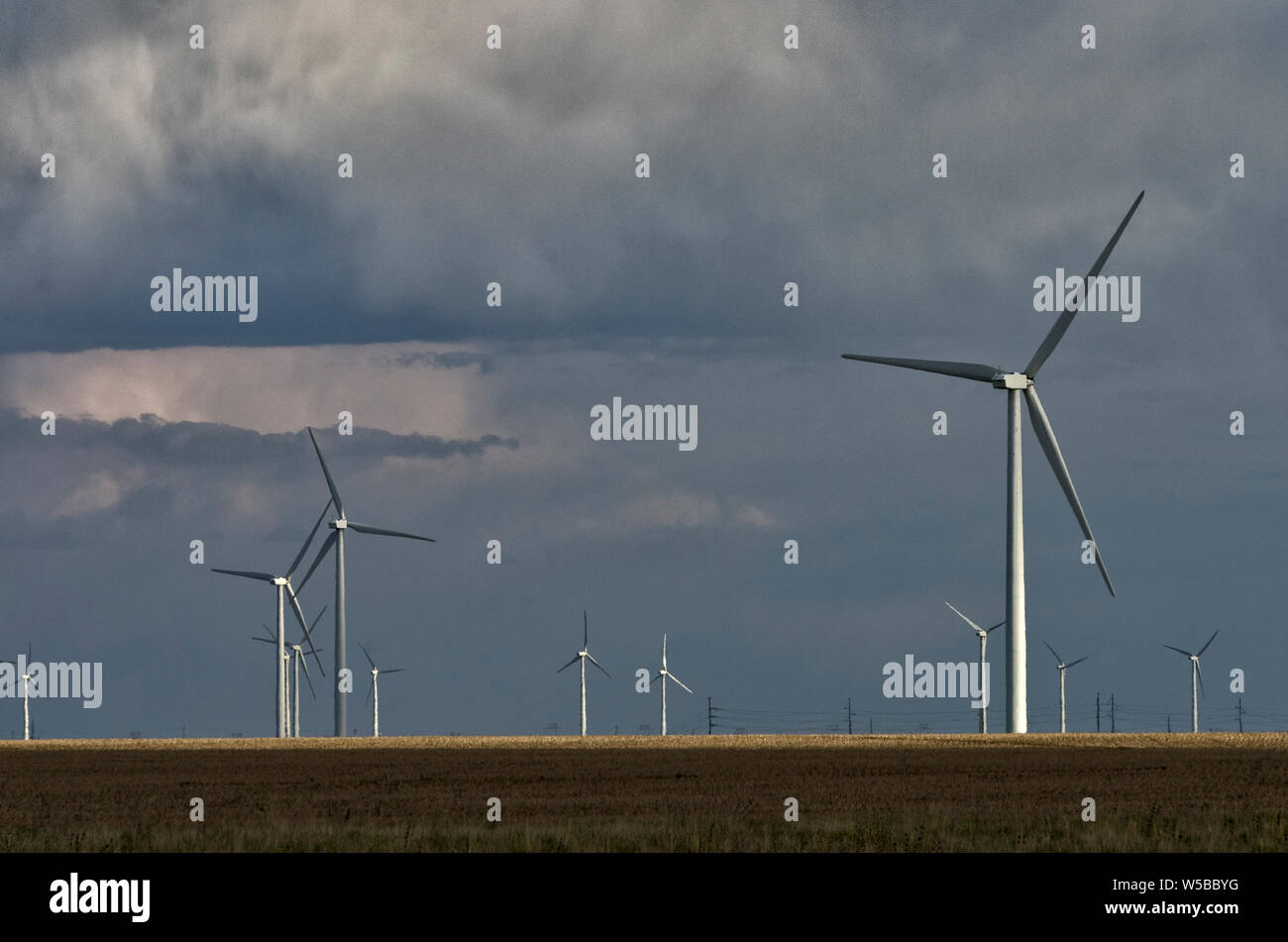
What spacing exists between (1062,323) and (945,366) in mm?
7643

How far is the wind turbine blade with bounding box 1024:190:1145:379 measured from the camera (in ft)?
328

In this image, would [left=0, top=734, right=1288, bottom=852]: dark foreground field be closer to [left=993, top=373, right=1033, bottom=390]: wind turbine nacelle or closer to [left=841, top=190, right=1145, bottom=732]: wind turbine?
[left=841, top=190, right=1145, bottom=732]: wind turbine

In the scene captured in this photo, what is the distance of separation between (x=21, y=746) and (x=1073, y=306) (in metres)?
78.3

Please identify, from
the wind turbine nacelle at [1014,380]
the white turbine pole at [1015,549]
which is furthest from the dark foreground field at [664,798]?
the wind turbine nacelle at [1014,380]

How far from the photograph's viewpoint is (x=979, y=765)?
76188mm

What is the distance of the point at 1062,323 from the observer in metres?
104

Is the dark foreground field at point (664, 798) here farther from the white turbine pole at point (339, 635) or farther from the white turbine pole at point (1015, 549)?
the white turbine pole at point (339, 635)

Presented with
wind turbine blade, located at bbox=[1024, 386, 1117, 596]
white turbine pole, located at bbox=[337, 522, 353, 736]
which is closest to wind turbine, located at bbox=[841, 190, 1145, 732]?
wind turbine blade, located at bbox=[1024, 386, 1117, 596]

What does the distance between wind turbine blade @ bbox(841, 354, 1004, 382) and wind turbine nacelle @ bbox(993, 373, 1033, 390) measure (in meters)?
0.71

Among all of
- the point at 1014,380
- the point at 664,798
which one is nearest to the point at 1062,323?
the point at 1014,380

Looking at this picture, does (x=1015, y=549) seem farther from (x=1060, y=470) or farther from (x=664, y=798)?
(x=664, y=798)

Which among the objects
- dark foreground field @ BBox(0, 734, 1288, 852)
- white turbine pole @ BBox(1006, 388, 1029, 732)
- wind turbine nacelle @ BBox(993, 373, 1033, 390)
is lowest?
dark foreground field @ BBox(0, 734, 1288, 852)

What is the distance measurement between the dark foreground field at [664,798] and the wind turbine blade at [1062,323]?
22.2 metres
